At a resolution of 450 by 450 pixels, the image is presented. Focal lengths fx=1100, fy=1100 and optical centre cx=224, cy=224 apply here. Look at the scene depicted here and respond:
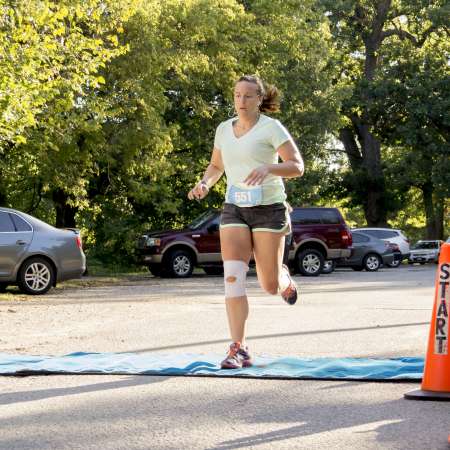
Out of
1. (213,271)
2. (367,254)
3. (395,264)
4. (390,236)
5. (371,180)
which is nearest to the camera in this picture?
(213,271)

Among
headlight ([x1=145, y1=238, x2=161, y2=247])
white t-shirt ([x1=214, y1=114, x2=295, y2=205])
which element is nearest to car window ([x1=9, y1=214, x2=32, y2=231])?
headlight ([x1=145, y1=238, x2=161, y2=247])

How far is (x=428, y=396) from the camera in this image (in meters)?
6.36

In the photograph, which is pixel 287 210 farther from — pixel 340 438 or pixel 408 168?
pixel 408 168

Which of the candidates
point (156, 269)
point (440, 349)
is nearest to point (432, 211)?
point (156, 269)

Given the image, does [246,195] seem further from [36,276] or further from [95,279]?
[95,279]

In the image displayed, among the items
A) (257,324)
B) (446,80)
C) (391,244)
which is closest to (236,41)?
(391,244)

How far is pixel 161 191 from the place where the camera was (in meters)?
31.2

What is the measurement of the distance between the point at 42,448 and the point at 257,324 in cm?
719

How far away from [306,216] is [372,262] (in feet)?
24.5

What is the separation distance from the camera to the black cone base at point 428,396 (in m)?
6.32

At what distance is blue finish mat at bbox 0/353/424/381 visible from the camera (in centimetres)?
740

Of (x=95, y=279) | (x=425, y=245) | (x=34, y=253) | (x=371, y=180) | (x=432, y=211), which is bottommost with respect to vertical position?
(x=95, y=279)

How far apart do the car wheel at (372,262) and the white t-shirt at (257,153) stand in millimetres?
28680

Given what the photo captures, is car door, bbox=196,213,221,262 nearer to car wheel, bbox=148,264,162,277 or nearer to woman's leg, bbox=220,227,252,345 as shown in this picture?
car wheel, bbox=148,264,162,277
